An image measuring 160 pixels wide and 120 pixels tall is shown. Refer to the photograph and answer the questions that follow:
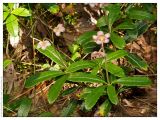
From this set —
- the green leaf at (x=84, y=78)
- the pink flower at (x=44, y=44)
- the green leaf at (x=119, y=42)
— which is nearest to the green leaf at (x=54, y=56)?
the pink flower at (x=44, y=44)

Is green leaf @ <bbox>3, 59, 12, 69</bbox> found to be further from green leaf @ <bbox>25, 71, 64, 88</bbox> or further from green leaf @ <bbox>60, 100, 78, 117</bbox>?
green leaf @ <bbox>60, 100, 78, 117</bbox>

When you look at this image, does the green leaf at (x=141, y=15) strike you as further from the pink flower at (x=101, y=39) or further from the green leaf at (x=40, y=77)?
the green leaf at (x=40, y=77)

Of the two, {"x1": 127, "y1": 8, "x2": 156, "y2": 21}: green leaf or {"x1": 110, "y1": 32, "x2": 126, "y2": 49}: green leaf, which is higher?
{"x1": 127, "y1": 8, "x2": 156, "y2": 21}: green leaf

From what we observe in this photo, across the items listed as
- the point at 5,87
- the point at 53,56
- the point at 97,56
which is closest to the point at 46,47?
the point at 53,56

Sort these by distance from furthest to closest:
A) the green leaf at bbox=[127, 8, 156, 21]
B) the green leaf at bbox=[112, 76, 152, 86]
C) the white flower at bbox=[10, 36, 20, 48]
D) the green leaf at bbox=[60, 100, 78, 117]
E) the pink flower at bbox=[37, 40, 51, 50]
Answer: the white flower at bbox=[10, 36, 20, 48]
the green leaf at bbox=[127, 8, 156, 21]
the pink flower at bbox=[37, 40, 51, 50]
the green leaf at bbox=[60, 100, 78, 117]
the green leaf at bbox=[112, 76, 152, 86]

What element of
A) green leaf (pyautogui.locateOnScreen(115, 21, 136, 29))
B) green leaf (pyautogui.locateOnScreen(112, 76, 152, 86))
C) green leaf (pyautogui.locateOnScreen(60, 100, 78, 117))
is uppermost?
green leaf (pyautogui.locateOnScreen(115, 21, 136, 29))

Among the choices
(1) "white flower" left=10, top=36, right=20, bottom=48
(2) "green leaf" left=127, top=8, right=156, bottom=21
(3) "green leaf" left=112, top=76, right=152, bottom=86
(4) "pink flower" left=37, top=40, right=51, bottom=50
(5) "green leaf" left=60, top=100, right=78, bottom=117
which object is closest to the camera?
(3) "green leaf" left=112, top=76, right=152, bottom=86

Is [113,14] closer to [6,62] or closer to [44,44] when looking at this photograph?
[44,44]

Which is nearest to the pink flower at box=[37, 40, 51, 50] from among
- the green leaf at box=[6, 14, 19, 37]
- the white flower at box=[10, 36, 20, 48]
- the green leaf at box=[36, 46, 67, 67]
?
the green leaf at box=[36, 46, 67, 67]

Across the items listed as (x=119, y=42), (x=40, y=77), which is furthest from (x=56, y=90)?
(x=119, y=42)

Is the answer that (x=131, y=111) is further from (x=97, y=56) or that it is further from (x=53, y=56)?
(x=53, y=56)
